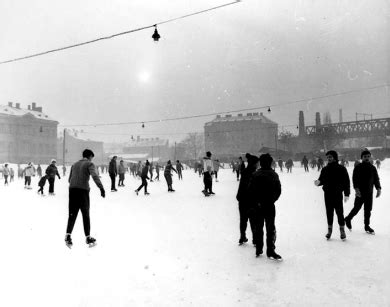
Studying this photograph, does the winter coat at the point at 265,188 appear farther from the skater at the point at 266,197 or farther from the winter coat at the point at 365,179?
the winter coat at the point at 365,179

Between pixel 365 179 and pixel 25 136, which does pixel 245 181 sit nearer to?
pixel 365 179

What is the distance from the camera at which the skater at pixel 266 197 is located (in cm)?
558

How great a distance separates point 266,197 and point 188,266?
1.54m

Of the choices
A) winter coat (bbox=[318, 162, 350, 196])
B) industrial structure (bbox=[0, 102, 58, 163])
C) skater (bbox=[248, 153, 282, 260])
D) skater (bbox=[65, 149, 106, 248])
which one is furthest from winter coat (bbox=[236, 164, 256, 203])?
industrial structure (bbox=[0, 102, 58, 163])

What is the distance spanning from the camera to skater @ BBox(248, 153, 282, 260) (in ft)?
18.3

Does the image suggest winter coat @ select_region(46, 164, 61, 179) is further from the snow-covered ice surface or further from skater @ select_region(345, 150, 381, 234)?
skater @ select_region(345, 150, 381, 234)

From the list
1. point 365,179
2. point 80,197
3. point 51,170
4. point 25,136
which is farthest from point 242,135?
point 80,197

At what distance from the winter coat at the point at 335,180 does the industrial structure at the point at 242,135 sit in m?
91.6

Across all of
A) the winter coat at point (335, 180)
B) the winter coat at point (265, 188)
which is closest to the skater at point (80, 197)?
the winter coat at point (265, 188)

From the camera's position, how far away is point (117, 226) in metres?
8.46

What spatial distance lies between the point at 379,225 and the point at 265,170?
4.26m

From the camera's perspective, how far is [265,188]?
559cm

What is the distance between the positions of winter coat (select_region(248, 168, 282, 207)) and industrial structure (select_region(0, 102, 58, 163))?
225ft

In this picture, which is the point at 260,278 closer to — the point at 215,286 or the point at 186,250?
the point at 215,286
